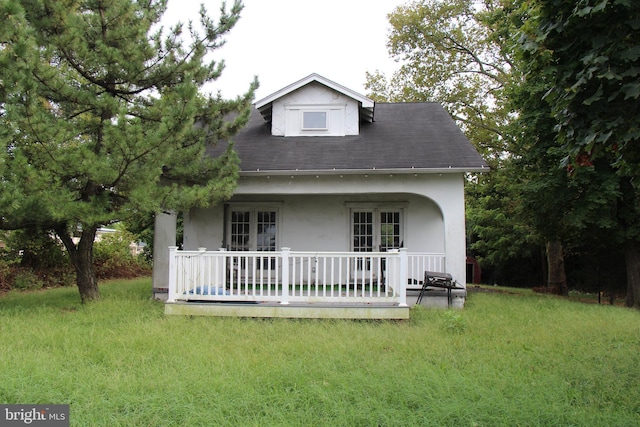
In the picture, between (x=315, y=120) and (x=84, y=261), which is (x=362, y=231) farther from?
(x=84, y=261)

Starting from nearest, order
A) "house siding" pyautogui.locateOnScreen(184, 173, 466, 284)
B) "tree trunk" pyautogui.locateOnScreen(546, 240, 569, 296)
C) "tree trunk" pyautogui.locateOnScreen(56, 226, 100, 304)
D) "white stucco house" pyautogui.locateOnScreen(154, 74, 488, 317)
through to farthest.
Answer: "tree trunk" pyautogui.locateOnScreen(56, 226, 100, 304) < "white stucco house" pyautogui.locateOnScreen(154, 74, 488, 317) < "house siding" pyautogui.locateOnScreen(184, 173, 466, 284) < "tree trunk" pyautogui.locateOnScreen(546, 240, 569, 296)

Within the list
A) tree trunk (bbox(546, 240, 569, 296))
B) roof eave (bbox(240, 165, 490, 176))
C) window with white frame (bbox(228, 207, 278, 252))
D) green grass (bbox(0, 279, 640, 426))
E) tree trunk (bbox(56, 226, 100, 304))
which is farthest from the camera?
tree trunk (bbox(546, 240, 569, 296))

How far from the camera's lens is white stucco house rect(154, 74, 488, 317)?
1002 centimetres

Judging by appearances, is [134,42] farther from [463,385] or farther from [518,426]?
[518,426]

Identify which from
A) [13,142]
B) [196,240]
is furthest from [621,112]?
[196,240]

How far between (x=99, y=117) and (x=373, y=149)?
607cm

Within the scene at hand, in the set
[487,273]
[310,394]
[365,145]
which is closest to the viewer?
[310,394]

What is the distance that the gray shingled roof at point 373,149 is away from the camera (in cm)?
1007

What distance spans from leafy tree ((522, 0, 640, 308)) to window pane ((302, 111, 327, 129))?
7.34 meters

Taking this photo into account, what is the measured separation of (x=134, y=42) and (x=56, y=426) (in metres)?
7.04

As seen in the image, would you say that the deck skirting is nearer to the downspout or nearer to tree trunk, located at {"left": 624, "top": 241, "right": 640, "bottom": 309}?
the downspout

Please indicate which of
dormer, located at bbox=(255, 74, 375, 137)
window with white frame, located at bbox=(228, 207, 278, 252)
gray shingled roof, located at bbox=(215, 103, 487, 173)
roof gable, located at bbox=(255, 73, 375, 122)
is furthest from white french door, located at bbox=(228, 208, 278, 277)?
roof gable, located at bbox=(255, 73, 375, 122)

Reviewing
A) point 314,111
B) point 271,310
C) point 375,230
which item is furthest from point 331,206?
point 271,310

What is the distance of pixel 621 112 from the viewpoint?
4.34 meters
